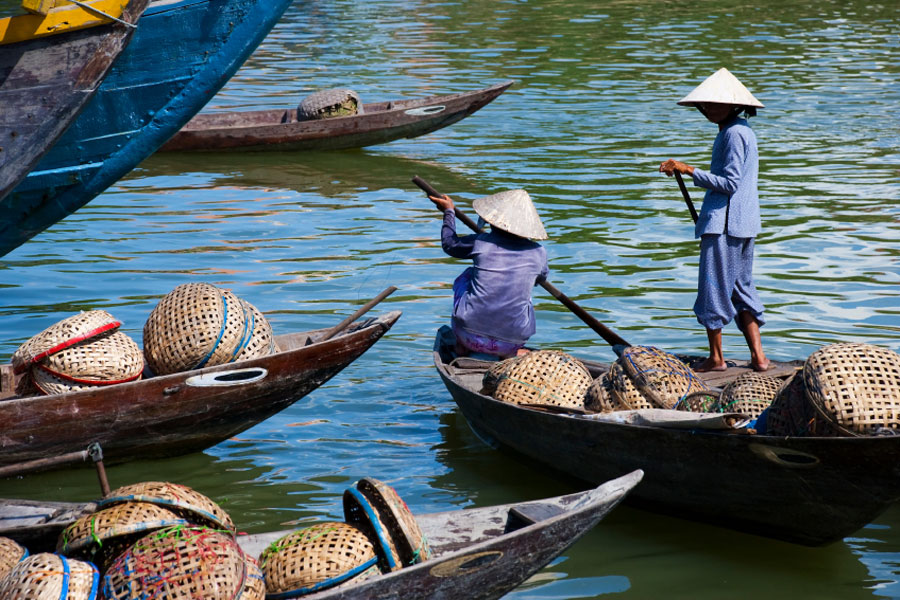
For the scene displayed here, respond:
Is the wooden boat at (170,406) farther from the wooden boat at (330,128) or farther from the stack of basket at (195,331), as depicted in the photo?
the wooden boat at (330,128)

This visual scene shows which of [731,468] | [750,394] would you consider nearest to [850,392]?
[731,468]

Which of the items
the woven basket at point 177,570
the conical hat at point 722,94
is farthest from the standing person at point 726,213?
the woven basket at point 177,570

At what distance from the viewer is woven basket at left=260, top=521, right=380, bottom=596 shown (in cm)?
358

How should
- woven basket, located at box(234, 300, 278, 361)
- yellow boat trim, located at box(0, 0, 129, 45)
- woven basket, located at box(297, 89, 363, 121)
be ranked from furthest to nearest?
woven basket, located at box(297, 89, 363, 121), woven basket, located at box(234, 300, 278, 361), yellow boat trim, located at box(0, 0, 129, 45)

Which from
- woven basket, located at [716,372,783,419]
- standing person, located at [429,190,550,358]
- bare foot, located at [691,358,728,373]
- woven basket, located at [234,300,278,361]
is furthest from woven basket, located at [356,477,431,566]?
bare foot, located at [691,358,728,373]

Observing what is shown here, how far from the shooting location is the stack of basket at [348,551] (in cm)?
358

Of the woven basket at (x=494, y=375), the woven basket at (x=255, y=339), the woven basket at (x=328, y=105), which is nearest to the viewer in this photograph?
the woven basket at (x=494, y=375)

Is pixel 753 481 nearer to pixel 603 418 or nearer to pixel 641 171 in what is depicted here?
pixel 603 418

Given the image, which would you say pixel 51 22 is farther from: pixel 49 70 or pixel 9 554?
pixel 9 554

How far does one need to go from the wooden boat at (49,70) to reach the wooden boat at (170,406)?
974mm

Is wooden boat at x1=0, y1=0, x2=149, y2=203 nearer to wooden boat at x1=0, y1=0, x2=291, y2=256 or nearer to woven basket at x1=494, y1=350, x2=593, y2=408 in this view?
wooden boat at x1=0, y1=0, x2=291, y2=256

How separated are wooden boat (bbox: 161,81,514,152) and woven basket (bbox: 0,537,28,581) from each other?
29.8 feet

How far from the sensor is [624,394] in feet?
16.6

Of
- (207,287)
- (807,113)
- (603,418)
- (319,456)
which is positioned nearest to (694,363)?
(603,418)
